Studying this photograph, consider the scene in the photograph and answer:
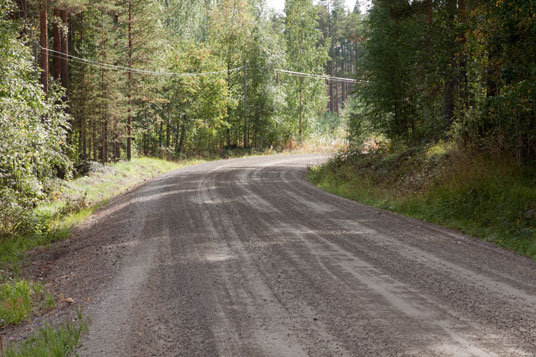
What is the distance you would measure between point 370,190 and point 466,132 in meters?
3.16

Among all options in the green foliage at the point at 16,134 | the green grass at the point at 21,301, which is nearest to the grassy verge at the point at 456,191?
the green grass at the point at 21,301

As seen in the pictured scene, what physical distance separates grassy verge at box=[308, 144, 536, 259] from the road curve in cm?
70

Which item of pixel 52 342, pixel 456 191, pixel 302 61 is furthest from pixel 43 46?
pixel 302 61

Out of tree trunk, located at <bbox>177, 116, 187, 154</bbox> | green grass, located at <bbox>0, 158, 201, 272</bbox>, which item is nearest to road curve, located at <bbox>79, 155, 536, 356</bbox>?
green grass, located at <bbox>0, 158, 201, 272</bbox>

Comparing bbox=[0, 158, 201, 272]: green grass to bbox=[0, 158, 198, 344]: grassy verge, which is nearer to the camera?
bbox=[0, 158, 198, 344]: grassy verge

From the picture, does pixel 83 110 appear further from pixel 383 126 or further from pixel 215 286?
pixel 215 286

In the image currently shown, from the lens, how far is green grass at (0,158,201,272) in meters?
10.0

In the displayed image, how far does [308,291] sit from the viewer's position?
5.08 meters

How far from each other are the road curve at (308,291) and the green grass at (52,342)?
0.14 m

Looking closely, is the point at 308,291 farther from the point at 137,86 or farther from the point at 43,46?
the point at 137,86

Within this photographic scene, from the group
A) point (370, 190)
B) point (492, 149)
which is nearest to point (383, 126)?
point (370, 190)

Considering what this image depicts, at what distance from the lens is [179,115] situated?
113 feet

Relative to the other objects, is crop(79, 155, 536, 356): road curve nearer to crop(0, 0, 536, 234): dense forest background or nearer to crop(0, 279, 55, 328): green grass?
crop(0, 279, 55, 328): green grass

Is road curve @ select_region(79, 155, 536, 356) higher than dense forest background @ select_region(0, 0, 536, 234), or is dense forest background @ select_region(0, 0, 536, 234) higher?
dense forest background @ select_region(0, 0, 536, 234)
